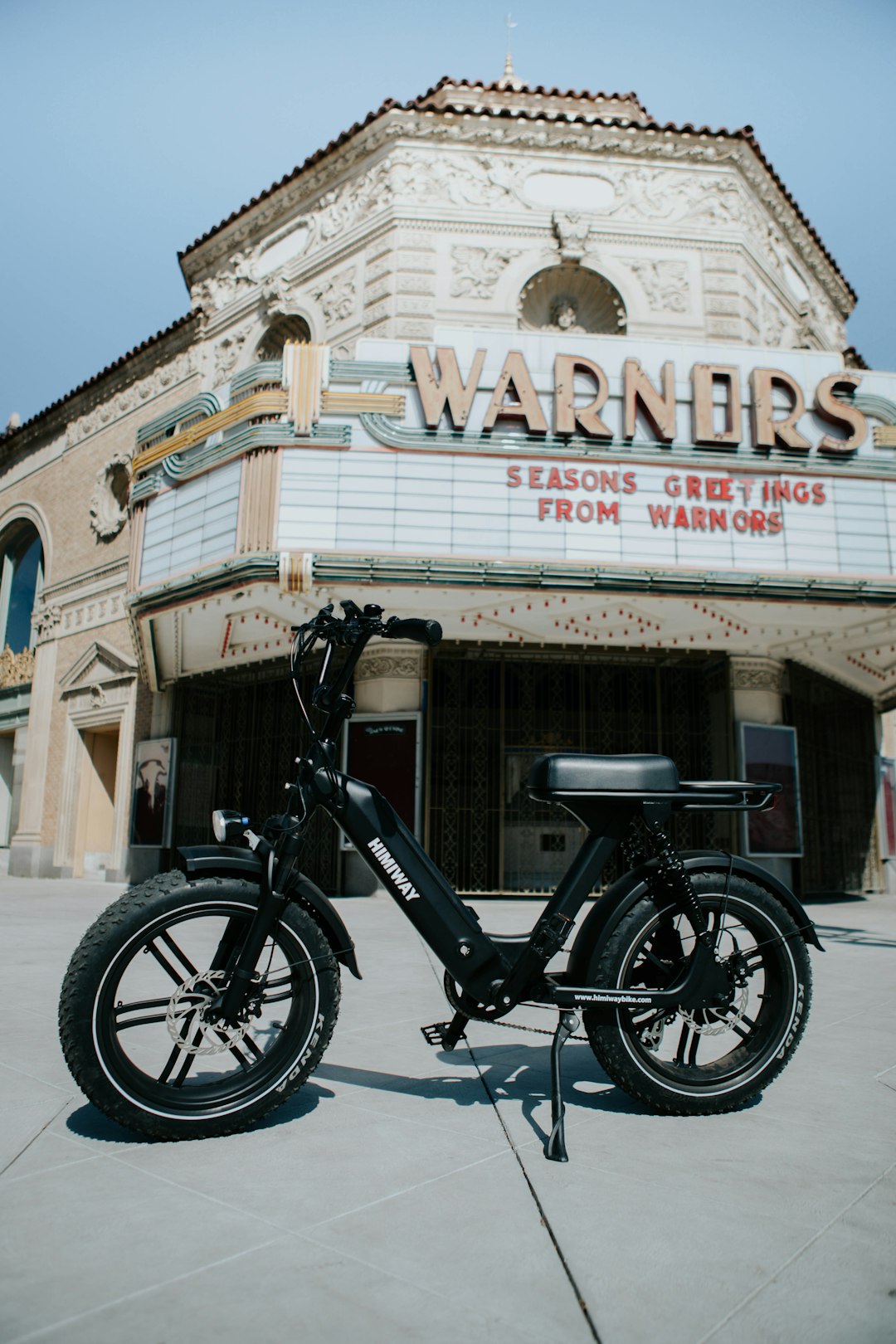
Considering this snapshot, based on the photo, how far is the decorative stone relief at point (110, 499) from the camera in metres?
18.8

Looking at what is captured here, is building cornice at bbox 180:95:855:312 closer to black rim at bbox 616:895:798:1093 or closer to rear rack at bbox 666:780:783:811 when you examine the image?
rear rack at bbox 666:780:783:811

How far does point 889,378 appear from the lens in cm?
1208

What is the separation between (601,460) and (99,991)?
10085mm

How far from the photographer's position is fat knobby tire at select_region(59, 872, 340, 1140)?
8.53 ft

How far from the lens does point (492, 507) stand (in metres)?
11.4

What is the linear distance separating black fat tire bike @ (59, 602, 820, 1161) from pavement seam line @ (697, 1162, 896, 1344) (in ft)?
2.21

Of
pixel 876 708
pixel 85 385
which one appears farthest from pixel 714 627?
pixel 85 385

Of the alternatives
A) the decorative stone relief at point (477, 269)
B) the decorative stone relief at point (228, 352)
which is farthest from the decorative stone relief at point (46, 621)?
the decorative stone relief at point (477, 269)

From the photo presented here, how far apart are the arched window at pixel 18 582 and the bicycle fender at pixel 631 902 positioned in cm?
2205

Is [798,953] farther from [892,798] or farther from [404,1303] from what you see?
[892,798]

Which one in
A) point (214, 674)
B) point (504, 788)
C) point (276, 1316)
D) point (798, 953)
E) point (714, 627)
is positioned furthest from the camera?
point (214, 674)

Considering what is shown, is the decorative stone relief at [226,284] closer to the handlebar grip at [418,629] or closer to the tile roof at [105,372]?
the tile roof at [105,372]

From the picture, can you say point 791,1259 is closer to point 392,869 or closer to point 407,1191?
point 407,1191

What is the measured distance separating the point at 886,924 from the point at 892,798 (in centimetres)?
746
